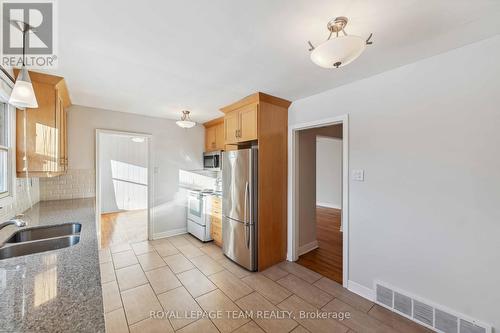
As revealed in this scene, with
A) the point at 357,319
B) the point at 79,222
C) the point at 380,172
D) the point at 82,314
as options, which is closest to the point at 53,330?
the point at 82,314

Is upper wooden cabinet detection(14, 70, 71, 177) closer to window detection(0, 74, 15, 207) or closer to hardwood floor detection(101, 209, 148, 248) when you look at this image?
window detection(0, 74, 15, 207)

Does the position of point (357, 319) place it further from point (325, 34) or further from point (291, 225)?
point (325, 34)

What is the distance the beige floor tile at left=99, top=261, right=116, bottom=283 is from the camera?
249 cm

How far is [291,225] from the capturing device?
3012 mm

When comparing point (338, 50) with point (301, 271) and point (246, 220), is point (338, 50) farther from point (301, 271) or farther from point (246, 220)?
point (301, 271)

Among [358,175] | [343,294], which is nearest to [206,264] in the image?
[343,294]

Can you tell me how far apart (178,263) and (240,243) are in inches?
38.2

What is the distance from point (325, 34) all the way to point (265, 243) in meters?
2.48

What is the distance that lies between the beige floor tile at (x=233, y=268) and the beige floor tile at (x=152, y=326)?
3.28 feet

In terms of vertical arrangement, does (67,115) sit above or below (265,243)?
above

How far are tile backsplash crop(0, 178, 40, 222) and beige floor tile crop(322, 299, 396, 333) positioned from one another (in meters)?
3.10

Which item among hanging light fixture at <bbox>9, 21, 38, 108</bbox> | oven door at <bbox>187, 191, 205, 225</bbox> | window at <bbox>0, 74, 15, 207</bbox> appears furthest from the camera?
oven door at <bbox>187, 191, 205, 225</bbox>

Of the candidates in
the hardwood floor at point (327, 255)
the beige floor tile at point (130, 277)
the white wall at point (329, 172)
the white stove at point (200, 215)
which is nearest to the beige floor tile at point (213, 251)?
the white stove at point (200, 215)

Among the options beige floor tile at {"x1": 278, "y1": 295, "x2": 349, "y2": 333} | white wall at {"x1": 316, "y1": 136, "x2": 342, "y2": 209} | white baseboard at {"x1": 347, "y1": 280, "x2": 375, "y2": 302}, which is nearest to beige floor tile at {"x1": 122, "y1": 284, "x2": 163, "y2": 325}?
beige floor tile at {"x1": 278, "y1": 295, "x2": 349, "y2": 333}
